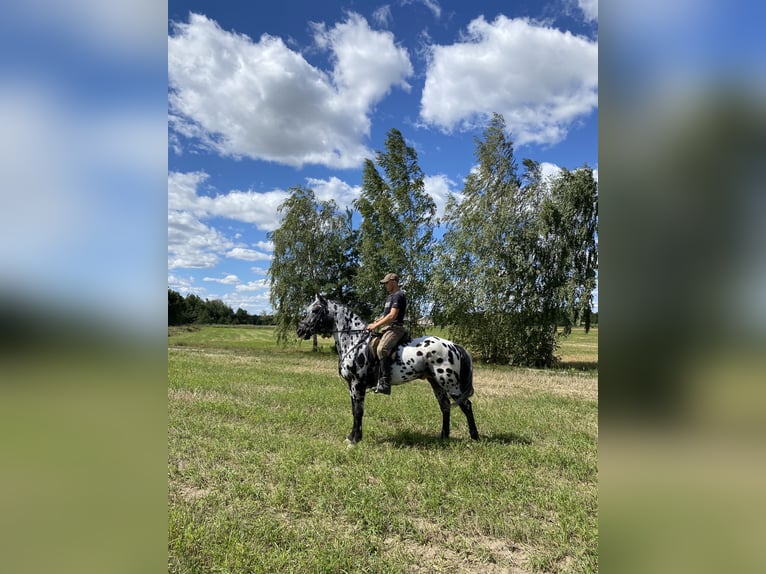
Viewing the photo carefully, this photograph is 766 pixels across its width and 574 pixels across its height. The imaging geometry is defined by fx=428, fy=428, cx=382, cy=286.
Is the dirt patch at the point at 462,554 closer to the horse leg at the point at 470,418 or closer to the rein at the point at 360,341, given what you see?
the horse leg at the point at 470,418

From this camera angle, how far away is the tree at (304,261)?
2733cm

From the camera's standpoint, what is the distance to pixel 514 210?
2202cm

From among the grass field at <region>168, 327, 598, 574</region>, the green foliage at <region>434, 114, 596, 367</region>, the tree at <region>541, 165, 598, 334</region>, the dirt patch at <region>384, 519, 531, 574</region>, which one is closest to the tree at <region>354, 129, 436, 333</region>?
the green foliage at <region>434, 114, 596, 367</region>

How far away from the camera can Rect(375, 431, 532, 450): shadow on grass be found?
676 cm

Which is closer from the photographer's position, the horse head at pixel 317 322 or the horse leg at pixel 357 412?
the horse leg at pixel 357 412

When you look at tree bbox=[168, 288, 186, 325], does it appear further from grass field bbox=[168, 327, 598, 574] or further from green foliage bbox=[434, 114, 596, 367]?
green foliage bbox=[434, 114, 596, 367]

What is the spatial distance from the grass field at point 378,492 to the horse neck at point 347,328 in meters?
1.56

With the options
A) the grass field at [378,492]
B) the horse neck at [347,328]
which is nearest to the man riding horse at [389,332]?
the horse neck at [347,328]

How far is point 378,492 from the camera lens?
484 cm

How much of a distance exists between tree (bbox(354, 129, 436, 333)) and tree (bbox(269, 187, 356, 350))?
3539mm
